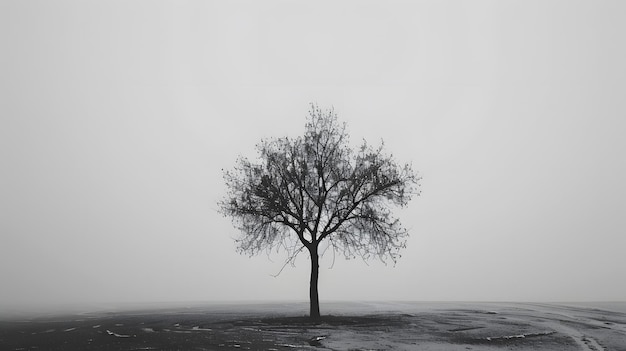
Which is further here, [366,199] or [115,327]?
[366,199]

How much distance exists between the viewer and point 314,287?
28.7 meters

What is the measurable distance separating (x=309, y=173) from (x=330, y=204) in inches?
100

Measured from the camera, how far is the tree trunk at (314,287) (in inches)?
1109

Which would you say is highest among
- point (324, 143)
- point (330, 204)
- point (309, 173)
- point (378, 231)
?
point (324, 143)

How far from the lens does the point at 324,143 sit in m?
30.3

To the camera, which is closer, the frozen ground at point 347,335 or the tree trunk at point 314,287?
the frozen ground at point 347,335

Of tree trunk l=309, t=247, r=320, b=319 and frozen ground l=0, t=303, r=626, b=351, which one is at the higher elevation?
tree trunk l=309, t=247, r=320, b=319

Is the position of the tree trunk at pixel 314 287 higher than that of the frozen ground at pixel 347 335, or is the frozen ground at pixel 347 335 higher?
the tree trunk at pixel 314 287

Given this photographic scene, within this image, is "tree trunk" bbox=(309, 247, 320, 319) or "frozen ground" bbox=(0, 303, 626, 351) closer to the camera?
"frozen ground" bbox=(0, 303, 626, 351)

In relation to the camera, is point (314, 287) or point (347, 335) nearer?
point (347, 335)

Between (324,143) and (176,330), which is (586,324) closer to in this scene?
(324,143)

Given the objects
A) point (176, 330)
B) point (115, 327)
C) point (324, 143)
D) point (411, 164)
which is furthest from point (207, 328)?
point (411, 164)

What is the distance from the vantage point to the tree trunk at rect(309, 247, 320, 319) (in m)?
28.2

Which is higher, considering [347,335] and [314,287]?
[314,287]
